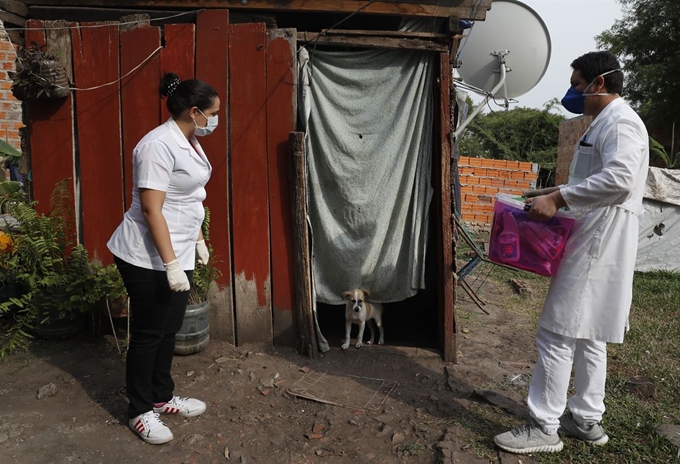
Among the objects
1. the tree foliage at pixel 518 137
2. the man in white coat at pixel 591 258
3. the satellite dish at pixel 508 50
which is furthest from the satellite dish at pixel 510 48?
the tree foliage at pixel 518 137

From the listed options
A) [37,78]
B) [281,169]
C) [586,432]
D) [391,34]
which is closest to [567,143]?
[391,34]

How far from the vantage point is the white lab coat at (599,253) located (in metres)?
2.65

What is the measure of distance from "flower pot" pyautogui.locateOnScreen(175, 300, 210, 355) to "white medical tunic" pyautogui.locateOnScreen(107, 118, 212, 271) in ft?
3.91

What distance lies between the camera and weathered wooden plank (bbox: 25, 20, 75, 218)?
166 inches

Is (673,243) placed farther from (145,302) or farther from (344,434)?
(145,302)

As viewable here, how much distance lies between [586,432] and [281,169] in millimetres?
3007

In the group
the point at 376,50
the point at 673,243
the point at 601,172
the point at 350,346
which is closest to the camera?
the point at 601,172

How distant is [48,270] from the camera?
418 cm

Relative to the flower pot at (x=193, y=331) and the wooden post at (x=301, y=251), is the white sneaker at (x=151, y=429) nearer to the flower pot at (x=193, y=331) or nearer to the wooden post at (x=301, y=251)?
the flower pot at (x=193, y=331)

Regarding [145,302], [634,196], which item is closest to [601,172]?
[634,196]

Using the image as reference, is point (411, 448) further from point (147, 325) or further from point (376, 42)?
point (376, 42)

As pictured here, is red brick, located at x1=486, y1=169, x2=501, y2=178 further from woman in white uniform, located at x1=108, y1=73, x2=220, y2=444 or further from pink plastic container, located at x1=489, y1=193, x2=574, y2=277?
woman in white uniform, located at x1=108, y1=73, x2=220, y2=444

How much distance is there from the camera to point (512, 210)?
9.43ft

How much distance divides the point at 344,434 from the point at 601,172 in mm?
2251
